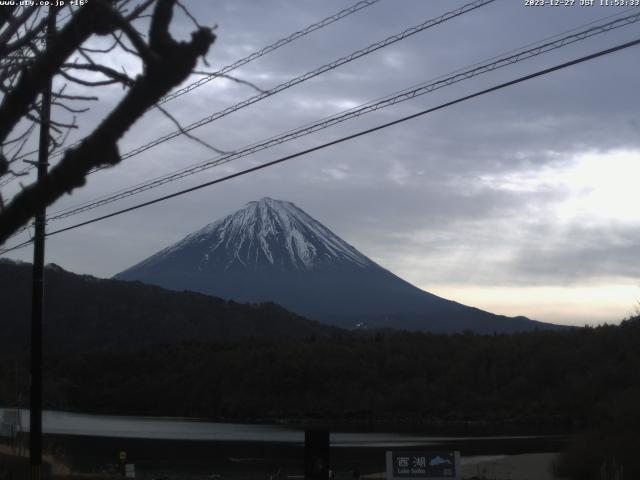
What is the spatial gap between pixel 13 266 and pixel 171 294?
922 inches

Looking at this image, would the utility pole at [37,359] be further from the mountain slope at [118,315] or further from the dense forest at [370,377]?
the mountain slope at [118,315]

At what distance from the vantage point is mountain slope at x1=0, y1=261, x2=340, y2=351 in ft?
439

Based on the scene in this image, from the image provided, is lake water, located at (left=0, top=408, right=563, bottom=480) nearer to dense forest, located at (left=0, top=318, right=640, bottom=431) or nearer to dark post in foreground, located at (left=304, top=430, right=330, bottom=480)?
dense forest, located at (left=0, top=318, right=640, bottom=431)

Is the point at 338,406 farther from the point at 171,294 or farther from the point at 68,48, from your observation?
the point at 68,48

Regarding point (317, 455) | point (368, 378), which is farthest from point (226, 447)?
point (368, 378)

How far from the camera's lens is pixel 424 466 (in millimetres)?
20859

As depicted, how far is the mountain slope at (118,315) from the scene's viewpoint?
5266 inches

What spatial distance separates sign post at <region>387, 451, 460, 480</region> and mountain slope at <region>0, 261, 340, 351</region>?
11157 cm

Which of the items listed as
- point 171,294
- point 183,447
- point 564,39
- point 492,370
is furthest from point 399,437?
point 171,294

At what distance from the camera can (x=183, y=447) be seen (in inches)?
1998

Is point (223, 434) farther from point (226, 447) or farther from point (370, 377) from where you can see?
point (370, 377)

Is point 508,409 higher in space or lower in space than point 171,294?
lower

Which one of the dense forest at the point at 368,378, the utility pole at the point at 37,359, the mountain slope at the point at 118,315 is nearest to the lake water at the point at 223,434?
the dense forest at the point at 368,378

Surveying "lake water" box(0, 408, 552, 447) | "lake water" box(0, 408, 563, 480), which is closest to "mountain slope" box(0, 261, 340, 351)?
"lake water" box(0, 408, 552, 447)
